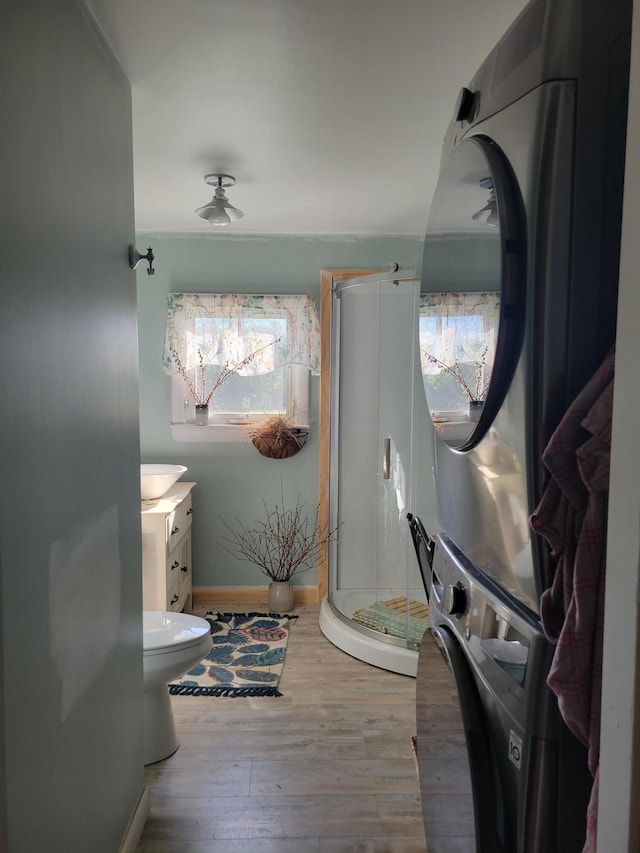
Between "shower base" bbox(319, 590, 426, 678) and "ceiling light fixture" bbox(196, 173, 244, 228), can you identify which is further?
"shower base" bbox(319, 590, 426, 678)

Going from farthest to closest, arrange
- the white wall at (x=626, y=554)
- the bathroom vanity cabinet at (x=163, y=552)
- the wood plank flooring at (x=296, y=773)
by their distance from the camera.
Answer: the bathroom vanity cabinet at (x=163, y=552) < the wood plank flooring at (x=296, y=773) < the white wall at (x=626, y=554)

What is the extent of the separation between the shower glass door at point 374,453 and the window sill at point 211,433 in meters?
0.51

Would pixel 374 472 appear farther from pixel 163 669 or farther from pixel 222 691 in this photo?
pixel 163 669

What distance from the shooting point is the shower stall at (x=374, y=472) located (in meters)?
3.11

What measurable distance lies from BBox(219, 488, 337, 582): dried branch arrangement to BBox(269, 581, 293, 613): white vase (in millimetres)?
87

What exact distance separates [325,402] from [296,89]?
2098mm

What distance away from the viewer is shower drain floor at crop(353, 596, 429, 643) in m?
3.02

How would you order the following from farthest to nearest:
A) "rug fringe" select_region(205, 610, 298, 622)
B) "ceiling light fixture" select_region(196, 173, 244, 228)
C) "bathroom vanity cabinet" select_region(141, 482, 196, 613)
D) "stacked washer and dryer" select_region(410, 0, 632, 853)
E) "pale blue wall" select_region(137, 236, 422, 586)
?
"pale blue wall" select_region(137, 236, 422, 586) < "rug fringe" select_region(205, 610, 298, 622) < "bathroom vanity cabinet" select_region(141, 482, 196, 613) < "ceiling light fixture" select_region(196, 173, 244, 228) < "stacked washer and dryer" select_region(410, 0, 632, 853)

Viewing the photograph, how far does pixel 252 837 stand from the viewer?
1.87 metres

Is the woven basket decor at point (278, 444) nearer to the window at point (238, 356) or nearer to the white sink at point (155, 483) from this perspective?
the window at point (238, 356)

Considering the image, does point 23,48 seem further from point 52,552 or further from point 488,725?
point 488,725

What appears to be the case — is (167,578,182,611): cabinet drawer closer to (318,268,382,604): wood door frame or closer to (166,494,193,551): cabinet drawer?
(166,494,193,551): cabinet drawer

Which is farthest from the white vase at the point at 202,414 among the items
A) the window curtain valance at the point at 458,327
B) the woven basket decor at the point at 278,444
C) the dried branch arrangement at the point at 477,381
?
the dried branch arrangement at the point at 477,381

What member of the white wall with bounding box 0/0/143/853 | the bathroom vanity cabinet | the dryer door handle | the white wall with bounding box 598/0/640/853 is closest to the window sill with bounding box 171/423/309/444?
the bathroom vanity cabinet
